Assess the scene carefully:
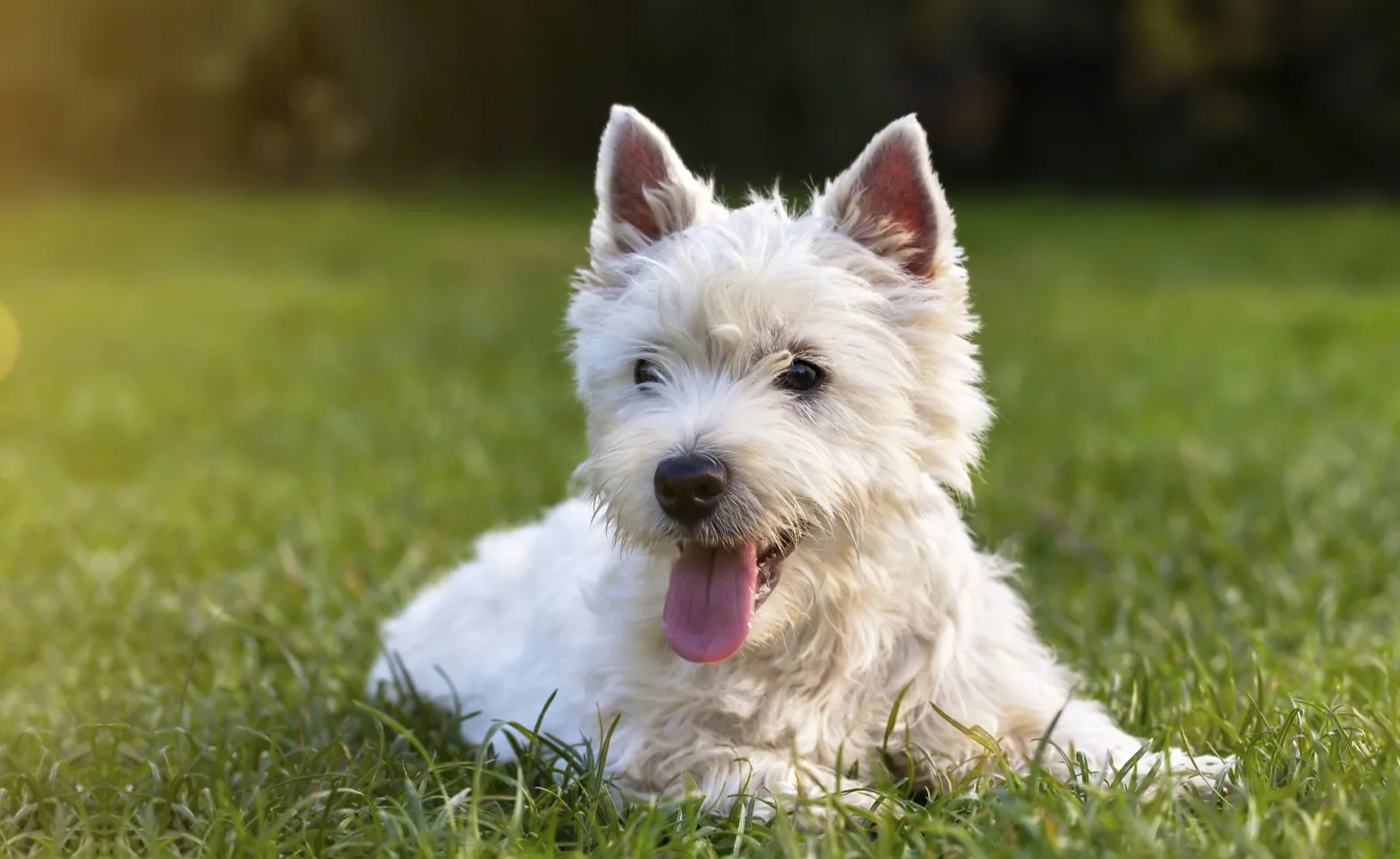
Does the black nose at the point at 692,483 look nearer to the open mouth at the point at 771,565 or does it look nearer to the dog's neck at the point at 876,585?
the open mouth at the point at 771,565

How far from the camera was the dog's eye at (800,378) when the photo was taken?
3.62 meters

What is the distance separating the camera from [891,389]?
3.62 m

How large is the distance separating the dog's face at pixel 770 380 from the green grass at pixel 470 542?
681 millimetres

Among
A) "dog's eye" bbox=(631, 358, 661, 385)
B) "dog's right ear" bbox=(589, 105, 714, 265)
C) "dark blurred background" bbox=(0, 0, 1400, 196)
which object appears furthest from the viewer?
"dark blurred background" bbox=(0, 0, 1400, 196)

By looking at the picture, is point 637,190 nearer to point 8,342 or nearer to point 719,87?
point 8,342

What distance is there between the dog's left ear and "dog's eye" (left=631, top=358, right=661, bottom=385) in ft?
2.23

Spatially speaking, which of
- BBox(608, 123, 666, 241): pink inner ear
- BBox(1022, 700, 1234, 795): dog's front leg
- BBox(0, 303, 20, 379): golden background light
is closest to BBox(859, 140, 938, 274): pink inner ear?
BBox(608, 123, 666, 241): pink inner ear

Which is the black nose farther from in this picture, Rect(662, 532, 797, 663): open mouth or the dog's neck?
the dog's neck

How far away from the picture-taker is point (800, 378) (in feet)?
11.9

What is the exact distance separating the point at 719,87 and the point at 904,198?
2866 centimetres

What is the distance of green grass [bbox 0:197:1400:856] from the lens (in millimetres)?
3279

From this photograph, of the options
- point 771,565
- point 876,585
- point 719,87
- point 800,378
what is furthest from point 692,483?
point 719,87

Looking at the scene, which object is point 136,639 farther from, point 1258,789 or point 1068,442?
point 1068,442

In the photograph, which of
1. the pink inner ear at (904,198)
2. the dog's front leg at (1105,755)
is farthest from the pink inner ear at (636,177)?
the dog's front leg at (1105,755)
